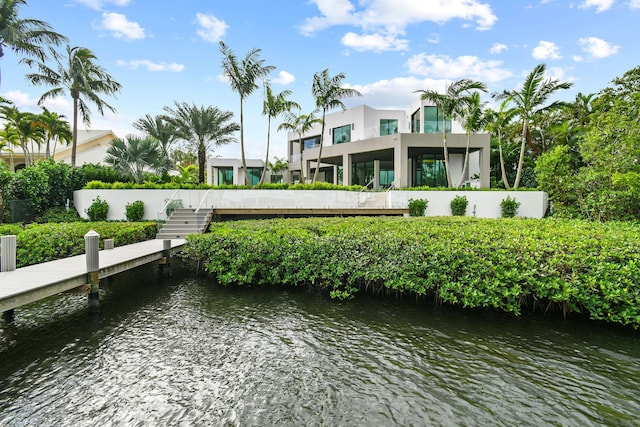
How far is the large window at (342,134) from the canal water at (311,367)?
23975 mm

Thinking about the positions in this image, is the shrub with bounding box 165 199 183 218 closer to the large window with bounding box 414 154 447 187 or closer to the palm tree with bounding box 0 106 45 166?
the large window with bounding box 414 154 447 187

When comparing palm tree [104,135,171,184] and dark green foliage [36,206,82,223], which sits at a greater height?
palm tree [104,135,171,184]

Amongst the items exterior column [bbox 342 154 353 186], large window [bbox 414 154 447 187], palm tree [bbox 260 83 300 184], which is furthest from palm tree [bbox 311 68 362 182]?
large window [bbox 414 154 447 187]

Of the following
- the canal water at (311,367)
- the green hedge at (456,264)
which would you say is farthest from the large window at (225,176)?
the canal water at (311,367)

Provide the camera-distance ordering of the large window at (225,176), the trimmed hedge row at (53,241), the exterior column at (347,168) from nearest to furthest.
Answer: the trimmed hedge row at (53,241) < the exterior column at (347,168) < the large window at (225,176)

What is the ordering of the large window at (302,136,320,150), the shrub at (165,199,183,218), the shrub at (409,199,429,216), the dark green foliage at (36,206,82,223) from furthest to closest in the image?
1. the large window at (302,136,320,150)
2. the shrub at (409,199,429,216)
3. the dark green foliage at (36,206,82,223)
4. the shrub at (165,199,183,218)

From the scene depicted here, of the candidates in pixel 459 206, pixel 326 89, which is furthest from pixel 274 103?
pixel 459 206

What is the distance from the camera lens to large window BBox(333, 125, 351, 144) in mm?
29000

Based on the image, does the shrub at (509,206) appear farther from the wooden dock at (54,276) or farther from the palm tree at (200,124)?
the palm tree at (200,124)

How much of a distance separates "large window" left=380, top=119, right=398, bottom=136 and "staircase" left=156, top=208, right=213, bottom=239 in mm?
14552

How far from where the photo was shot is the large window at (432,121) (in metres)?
22.3

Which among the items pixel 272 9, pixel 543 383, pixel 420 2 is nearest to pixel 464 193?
pixel 420 2

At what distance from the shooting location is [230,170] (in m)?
33.1

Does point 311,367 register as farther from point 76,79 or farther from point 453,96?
point 76,79
